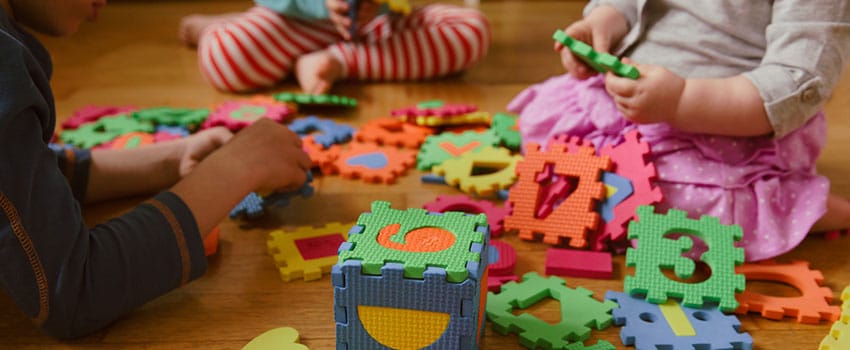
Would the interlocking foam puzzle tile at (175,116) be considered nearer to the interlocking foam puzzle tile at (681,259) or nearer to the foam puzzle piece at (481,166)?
the foam puzzle piece at (481,166)

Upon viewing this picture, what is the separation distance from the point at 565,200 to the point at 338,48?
0.81 m

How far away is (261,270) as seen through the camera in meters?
0.96

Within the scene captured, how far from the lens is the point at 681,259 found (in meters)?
0.89

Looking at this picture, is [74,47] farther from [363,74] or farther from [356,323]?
[356,323]

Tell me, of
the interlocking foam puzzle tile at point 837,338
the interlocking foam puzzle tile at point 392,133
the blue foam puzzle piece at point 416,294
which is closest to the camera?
the blue foam puzzle piece at point 416,294

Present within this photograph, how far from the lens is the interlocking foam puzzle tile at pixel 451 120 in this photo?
4.49 feet

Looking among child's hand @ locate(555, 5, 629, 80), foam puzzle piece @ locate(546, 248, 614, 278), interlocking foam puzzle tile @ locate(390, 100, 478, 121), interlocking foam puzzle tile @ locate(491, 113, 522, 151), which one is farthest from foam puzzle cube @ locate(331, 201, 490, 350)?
interlocking foam puzzle tile @ locate(390, 100, 478, 121)

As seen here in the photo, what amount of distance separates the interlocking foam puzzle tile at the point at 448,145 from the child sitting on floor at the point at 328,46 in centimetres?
37

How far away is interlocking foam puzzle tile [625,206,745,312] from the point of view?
86 cm

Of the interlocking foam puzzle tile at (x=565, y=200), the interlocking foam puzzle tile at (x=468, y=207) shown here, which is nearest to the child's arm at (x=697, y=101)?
the interlocking foam puzzle tile at (x=565, y=200)

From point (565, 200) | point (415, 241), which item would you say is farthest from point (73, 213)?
point (565, 200)

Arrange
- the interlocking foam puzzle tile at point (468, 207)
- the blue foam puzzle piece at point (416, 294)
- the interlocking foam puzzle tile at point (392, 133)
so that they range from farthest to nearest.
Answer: the interlocking foam puzzle tile at point (392, 133), the interlocking foam puzzle tile at point (468, 207), the blue foam puzzle piece at point (416, 294)

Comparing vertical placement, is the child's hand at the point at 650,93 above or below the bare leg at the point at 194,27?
above

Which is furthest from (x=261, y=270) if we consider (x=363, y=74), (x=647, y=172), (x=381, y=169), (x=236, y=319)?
(x=363, y=74)
